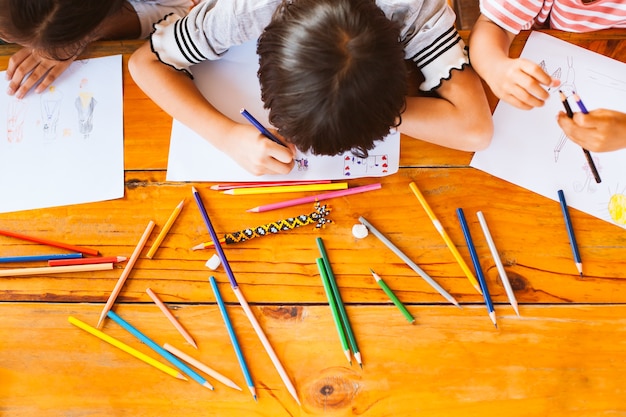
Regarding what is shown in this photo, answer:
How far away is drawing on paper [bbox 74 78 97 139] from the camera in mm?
782

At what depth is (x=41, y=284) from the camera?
0.73 metres

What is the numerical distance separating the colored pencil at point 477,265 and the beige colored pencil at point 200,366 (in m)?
0.34

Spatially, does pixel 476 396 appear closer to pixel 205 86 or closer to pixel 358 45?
pixel 358 45

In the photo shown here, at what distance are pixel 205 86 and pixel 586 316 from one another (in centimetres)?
61

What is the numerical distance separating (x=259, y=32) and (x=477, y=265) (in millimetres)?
441

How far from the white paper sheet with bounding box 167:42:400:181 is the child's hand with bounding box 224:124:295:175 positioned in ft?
0.06

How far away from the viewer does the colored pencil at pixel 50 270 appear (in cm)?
72

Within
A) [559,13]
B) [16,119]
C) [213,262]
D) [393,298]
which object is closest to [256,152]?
[213,262]

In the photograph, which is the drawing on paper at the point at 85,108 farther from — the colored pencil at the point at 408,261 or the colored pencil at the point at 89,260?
the colored pencil at the point at 408,261

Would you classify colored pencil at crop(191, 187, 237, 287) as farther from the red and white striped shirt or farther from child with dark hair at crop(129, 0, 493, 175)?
the red and white striped shirt

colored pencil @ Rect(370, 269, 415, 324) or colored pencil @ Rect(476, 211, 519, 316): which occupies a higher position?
colored pencil @ Rect(476, 211, 519, 316)

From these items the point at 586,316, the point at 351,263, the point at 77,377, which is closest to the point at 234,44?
the point at 351,263

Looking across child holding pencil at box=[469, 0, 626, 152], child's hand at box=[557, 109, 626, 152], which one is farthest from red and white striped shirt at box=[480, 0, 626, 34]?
child's hand at box=[557, 109, 626, 152]

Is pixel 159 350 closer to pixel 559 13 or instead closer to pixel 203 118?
pixel 203 118
